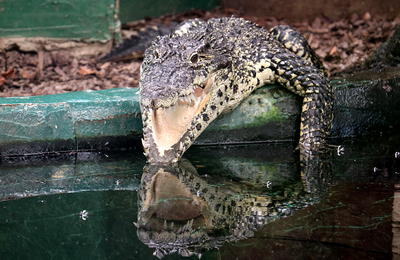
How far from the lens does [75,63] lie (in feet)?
18.8

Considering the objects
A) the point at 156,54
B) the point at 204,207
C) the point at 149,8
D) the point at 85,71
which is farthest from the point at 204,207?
the point at 149,8

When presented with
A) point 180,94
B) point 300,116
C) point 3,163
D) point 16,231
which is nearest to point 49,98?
point 3,163

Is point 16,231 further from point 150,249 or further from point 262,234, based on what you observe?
point 262,234

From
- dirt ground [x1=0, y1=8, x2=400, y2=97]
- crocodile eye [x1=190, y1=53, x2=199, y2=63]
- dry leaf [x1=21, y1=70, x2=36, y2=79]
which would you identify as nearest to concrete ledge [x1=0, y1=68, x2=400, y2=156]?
crocodile eye [x1=190, y1=53, x2=199, y2=63]

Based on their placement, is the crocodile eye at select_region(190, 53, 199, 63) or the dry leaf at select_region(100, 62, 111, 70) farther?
the dry leaf at select_region(100, 62, 111, 70)

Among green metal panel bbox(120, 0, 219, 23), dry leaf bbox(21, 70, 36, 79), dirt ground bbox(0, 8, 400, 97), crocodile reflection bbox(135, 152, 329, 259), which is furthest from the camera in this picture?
green metal panel bbox(120, 0, 219, 23)

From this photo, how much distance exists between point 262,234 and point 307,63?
7.20 ft

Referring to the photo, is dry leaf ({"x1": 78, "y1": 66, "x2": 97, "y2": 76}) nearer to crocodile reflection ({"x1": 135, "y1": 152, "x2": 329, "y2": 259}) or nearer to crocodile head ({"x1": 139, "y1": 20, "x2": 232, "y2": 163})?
crocodile head ({"x1": 139, "y1": 20, "x2": 232, "y2": 163})

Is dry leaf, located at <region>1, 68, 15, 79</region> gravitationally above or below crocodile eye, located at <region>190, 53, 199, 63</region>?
below

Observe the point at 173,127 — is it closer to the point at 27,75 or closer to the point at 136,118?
the point at 136,118

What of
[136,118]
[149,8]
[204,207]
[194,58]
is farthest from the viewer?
[149,8]

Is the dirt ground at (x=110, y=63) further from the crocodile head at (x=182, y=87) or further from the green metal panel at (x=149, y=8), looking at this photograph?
the crocodile head at (x=182, y=87)

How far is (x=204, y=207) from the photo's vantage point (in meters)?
2.34

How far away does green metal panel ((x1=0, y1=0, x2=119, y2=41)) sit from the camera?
18.0ft
